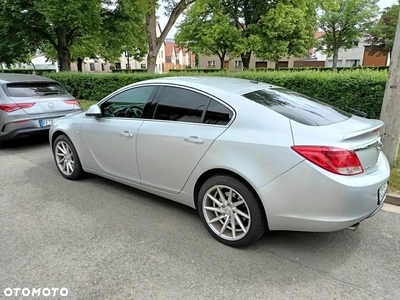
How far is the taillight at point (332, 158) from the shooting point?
2.24 m

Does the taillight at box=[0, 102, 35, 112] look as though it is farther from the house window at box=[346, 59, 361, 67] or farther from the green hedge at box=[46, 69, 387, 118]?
the house window at box=[346, 59, 361, 67]

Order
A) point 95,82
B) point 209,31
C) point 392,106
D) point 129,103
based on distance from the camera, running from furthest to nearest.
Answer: point 209,31
point 95,82
point 392,106
point 129,103

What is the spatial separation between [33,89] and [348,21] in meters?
32.3

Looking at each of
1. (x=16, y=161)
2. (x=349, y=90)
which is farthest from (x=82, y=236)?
(x=349, y=90)

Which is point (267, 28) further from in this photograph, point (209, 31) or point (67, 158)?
point (67, 158)

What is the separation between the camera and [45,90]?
6.44m

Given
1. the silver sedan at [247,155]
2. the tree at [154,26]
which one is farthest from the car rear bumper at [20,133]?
the tree at [154,26]

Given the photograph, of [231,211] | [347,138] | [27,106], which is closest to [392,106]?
[347,138]

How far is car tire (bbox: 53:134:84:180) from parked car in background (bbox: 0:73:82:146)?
5.88 feet

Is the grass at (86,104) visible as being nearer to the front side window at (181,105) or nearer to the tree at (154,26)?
the tree at (154,26)

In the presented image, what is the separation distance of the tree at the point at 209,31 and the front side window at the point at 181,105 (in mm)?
20741

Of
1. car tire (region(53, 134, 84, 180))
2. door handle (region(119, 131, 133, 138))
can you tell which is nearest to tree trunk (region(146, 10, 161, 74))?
car tire (region(53, 134, 84, 180))

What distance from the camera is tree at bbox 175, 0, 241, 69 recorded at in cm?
2408

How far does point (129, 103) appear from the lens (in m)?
3.66
